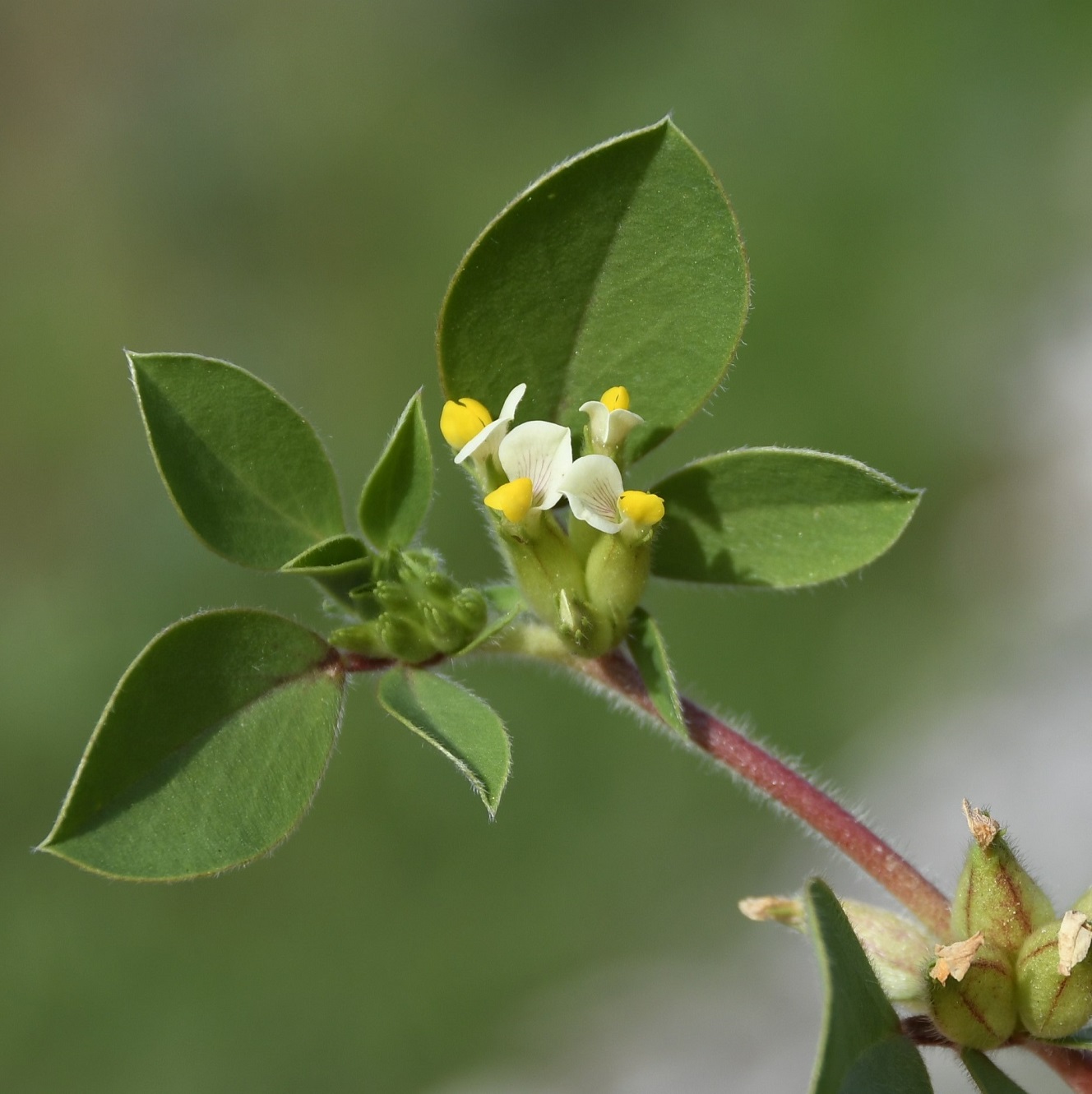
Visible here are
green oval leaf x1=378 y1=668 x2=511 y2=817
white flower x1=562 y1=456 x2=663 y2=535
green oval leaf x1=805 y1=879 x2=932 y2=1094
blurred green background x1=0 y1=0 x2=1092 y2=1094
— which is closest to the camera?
green oval leaf x1=805 y1=879 x2=932 y2=1094

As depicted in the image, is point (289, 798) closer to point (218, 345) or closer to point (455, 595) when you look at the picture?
point (455, 595)

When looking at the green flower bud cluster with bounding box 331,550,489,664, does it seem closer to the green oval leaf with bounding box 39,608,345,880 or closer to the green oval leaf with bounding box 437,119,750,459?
the green oval leaf with bounding box 39,608,345,880

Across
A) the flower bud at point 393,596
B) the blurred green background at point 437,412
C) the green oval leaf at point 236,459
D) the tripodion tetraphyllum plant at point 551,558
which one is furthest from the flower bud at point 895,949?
the blurred green background at point 437,412

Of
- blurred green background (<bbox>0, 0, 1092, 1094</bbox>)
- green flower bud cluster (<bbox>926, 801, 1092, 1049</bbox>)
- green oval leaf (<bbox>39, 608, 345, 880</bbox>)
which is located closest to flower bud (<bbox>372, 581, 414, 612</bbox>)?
green oval leaf (<bbox>39, 608, 345, 880</bbox>)

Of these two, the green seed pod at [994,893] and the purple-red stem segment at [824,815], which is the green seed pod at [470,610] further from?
the green seed pod at [994,893]

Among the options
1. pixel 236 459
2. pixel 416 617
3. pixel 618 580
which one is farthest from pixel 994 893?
pixel 236 459

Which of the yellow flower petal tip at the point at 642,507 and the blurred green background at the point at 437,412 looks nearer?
the yellow flower petal tip at the point at 642,507
